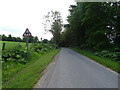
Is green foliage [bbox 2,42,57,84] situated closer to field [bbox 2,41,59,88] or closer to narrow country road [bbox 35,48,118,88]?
field [bbox 2,41,59,88]

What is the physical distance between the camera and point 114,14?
21.4 metres

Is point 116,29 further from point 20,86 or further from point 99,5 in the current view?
point 20,86

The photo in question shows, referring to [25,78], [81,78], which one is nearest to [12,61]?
[25,78]

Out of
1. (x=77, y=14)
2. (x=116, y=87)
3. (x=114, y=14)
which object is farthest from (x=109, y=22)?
(x=116, y=87)

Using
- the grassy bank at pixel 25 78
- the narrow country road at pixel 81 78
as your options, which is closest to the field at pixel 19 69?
the grassy bank at pixel 25 78

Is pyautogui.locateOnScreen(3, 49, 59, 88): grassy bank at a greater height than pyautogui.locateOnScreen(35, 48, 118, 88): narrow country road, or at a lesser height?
lesser

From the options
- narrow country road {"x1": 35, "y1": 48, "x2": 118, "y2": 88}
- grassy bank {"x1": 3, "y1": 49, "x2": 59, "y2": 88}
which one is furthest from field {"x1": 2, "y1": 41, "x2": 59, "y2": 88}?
narrow country road {"x1": 35, "y1": 48, "x2": 118, "y2": 88}

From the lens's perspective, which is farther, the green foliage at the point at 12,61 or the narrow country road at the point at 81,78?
the green foliage at the point at 12,61

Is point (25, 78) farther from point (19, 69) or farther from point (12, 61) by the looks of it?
point (12, 61)

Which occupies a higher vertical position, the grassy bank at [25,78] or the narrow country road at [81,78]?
the narrow country road at [81,78]

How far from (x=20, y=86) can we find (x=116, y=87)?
418 cm

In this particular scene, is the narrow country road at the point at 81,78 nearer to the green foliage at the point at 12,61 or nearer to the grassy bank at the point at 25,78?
the grassy bank at the point at 25,78

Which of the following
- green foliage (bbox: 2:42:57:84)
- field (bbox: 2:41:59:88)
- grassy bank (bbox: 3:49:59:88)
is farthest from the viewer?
green foliage (bbox: 2:42:57:84)

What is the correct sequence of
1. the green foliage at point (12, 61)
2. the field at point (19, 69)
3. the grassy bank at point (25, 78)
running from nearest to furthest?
the grassy bank at point (25, 78), the field at point (19, 69), the green foliage at point (12, 61)
